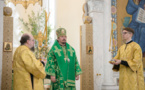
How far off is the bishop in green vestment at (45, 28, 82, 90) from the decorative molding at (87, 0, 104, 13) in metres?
2.64

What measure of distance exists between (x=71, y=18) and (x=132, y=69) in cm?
531

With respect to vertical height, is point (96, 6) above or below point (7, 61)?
above

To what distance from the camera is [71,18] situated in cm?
979

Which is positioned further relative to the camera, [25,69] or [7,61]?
[7,61]

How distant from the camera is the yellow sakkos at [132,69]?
493cm

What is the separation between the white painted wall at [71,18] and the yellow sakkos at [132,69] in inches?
172

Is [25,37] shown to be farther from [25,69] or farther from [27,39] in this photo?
[25,69]

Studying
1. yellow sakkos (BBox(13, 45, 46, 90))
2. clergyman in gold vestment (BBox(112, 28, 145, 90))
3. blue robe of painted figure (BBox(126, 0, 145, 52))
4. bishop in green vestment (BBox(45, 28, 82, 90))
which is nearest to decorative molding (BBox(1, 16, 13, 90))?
yellow sakkos (BBox(13, 45, 46, 90))

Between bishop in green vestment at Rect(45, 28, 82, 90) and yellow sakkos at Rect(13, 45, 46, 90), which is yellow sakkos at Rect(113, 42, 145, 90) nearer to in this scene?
bishop in green vestment at Rect(45, 28, 82, 90)

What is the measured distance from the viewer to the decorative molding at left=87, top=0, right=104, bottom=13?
6980 millimetres

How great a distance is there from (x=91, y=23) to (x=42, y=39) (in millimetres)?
2279

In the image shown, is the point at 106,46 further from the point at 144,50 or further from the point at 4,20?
the point at 4,20

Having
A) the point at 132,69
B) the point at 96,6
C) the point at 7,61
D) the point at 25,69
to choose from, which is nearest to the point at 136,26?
the point at 96,6

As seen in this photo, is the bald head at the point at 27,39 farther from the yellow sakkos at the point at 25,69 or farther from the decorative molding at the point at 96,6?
the decorative molding at the point at 96,6
